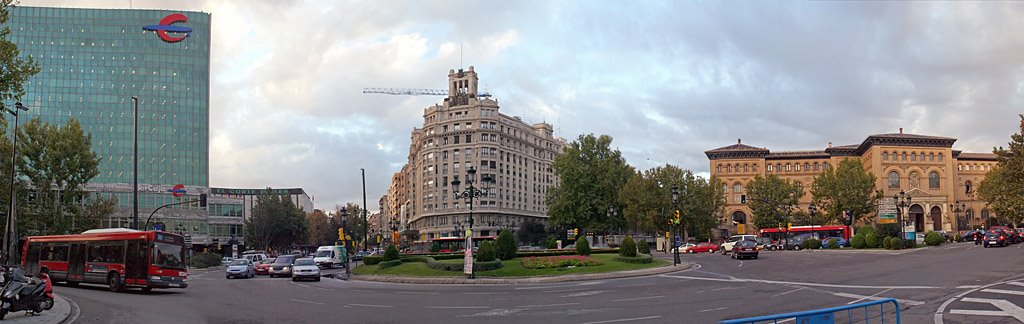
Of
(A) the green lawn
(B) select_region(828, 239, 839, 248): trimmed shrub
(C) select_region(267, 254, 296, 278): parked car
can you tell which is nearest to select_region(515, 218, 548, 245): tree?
(B) select_region(828, 239, 839, 248): trimmed shrub

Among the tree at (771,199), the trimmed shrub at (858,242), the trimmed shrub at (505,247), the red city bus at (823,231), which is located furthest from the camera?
the tree at (771,199)

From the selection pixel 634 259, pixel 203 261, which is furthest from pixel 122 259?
pixel 203 261

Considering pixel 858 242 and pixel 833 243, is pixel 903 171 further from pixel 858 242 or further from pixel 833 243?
pixel 858 242

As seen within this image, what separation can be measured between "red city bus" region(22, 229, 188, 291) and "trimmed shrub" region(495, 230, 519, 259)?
18789 mm

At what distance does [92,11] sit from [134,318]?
107255 millimetres

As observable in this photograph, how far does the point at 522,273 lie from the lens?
37.2 metres

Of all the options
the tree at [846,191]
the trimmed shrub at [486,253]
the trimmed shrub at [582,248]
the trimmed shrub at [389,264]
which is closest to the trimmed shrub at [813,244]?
the trimmed shrub at [582,248]

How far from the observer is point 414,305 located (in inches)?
861

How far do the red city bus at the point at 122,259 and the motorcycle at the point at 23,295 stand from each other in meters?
8.30

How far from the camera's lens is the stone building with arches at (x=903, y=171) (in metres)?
113

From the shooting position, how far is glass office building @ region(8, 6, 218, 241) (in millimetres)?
104438

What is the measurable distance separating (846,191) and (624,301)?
79.1 metres

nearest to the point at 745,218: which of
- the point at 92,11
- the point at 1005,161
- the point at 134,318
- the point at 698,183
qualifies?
the point at 698,183

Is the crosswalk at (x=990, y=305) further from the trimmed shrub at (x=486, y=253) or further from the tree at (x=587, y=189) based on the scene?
the tree at (x=587, y=189)
